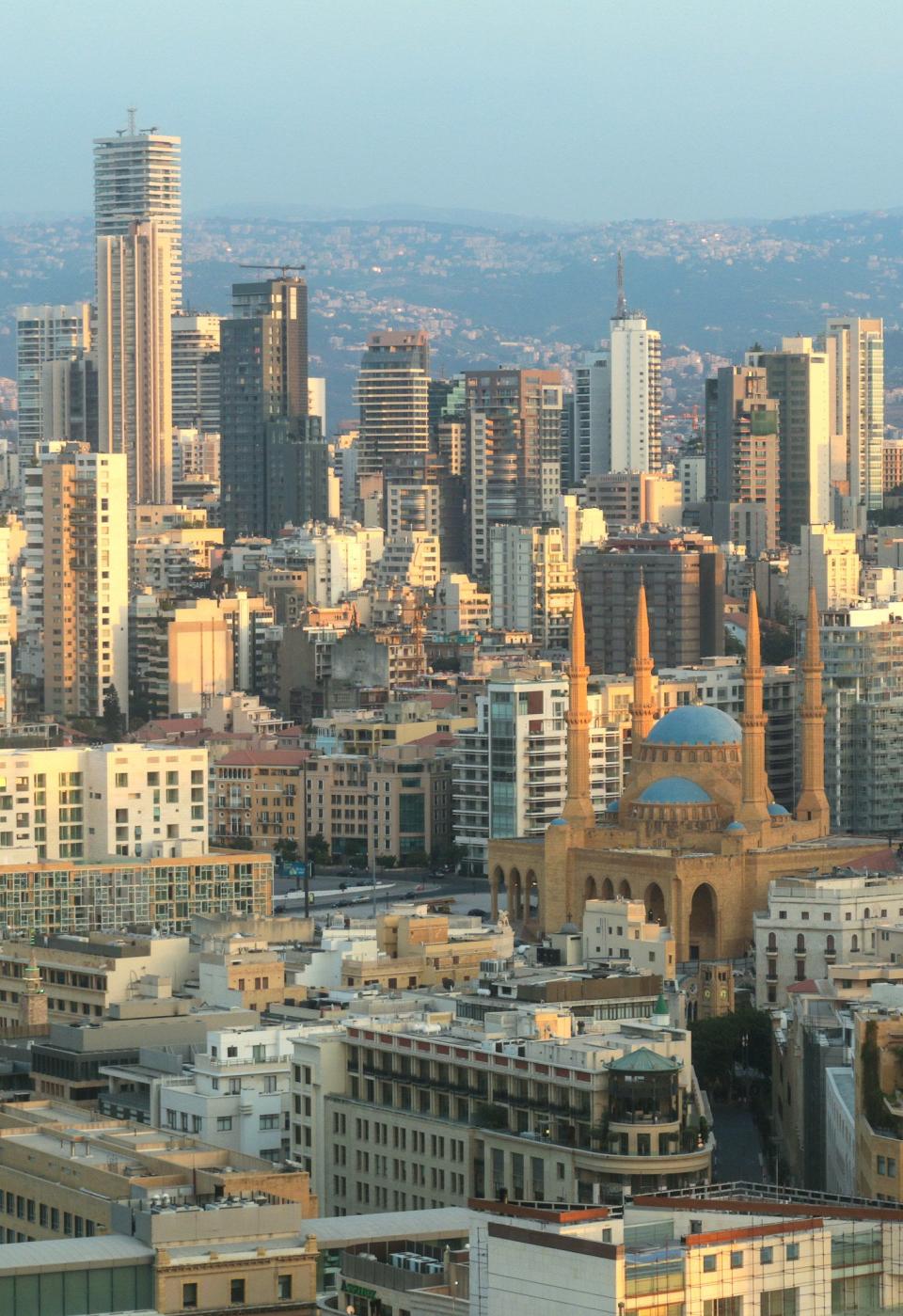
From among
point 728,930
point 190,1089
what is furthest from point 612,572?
point 190,1089

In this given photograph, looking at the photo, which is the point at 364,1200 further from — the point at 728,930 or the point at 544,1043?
the point at 728,930

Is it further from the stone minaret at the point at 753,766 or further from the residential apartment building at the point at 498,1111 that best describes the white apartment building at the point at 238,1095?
the stone minaret at the point at 753,766

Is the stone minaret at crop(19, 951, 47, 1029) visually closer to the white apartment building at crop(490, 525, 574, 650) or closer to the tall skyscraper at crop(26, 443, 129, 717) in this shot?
the tall skyscraper at crop(26, 443, 129, 717)

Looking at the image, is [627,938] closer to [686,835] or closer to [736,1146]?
[686,835]

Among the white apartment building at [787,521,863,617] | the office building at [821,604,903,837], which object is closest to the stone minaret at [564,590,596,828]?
the office building at [821,604,903,837]

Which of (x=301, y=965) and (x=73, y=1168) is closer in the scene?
(x=73, y=1168)

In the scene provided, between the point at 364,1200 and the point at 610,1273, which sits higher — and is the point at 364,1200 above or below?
below

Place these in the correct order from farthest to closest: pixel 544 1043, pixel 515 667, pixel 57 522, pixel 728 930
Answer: pixel 57 522 < pixel 515 667 < pixel 728 930 < pixel 544 1043
